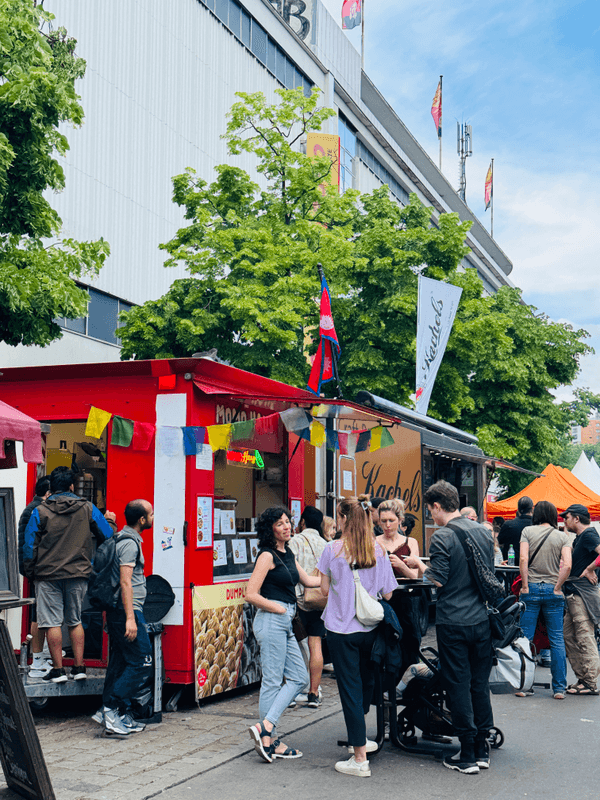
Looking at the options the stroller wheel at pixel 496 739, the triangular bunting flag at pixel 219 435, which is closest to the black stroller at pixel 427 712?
the stroller wheel at pixel 496 739

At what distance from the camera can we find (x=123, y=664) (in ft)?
23.2

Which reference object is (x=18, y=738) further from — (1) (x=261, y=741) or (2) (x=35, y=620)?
(2) (x=35, y=620)

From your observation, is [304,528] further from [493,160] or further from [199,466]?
[493,160]

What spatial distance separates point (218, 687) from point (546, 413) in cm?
2158

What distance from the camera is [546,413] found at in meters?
27.9

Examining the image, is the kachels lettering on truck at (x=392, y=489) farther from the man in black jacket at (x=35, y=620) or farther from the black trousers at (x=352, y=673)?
the black trousers at (x=352, y=673)

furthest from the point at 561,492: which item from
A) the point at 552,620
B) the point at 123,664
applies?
the point at 123,664

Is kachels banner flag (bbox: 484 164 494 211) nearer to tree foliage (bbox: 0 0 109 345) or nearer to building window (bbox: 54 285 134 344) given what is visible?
building window (bbox: 54 285 134 344)

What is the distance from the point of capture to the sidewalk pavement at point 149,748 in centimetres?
555

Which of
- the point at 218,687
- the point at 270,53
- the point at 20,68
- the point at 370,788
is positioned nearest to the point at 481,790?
the point at 370,788

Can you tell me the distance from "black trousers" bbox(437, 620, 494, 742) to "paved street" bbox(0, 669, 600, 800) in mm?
332

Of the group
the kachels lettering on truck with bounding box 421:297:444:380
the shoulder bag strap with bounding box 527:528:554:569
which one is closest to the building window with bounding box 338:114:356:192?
the kachels lettering on truck with bounding box 421:297:444:380

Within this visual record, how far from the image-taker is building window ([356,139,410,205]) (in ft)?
148

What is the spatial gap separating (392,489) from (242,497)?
3684mm
